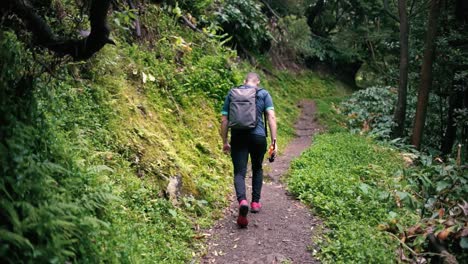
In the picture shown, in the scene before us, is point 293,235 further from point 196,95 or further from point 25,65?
point 196,95

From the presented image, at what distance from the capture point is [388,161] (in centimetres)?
927

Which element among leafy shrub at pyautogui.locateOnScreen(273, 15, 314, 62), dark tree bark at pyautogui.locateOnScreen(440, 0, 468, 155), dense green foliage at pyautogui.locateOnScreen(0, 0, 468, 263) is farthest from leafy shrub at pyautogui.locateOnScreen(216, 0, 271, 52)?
dark tree bark at pyautogui.locateOnScreen(440, 0, 468, 155)

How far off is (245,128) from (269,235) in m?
1.51

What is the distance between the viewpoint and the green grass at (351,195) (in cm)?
469

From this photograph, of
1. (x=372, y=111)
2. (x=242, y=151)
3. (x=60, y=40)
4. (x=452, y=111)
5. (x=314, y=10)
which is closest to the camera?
(x=60, y=40)

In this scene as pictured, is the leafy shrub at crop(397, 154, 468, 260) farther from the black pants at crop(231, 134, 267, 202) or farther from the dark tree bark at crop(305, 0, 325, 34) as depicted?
the dark tree bark at crop(305, 0, 325, 34)

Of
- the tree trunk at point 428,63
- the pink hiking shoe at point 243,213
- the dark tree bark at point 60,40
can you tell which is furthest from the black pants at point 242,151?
the tree trunk at point 428,63

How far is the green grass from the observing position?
469 centimetres

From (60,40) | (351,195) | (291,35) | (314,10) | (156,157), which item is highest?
(60,40)

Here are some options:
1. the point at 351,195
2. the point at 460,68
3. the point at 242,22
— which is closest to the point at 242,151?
→ the point at 351,195

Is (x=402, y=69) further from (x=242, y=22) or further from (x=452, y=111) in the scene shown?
(x=242, y=22)

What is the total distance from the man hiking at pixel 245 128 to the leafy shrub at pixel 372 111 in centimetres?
827

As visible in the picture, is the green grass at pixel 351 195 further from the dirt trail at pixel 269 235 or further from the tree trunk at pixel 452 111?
A: the tree trunk at pixel 452 111

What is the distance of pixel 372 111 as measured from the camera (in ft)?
56.0
